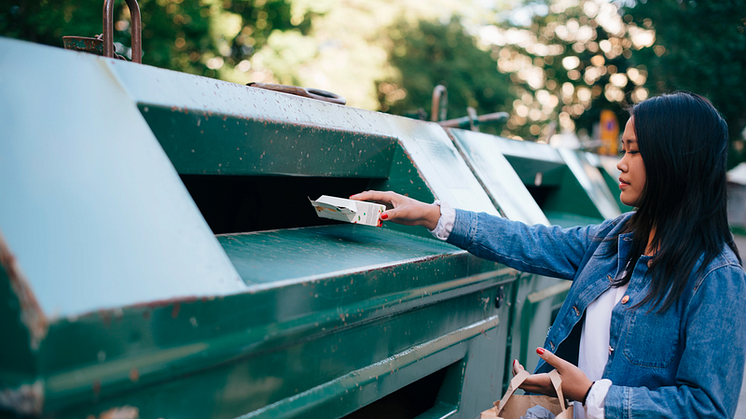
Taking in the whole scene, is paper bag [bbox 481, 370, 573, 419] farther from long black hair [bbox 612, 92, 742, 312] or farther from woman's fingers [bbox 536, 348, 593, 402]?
long black hair [bbox 612, 92, 742, 312]

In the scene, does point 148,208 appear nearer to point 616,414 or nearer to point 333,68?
point 616,414

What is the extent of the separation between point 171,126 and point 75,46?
0.42 m

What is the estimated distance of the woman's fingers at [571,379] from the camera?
1.18 m

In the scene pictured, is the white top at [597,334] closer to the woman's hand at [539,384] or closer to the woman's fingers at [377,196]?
the woman's hand at [539,384]

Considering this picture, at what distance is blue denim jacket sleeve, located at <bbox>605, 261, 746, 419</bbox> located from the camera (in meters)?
1.06

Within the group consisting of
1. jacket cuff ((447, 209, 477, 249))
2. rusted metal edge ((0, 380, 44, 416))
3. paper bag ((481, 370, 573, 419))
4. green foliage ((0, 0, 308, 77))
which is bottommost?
paper bag ((481, 370, 573, 419))

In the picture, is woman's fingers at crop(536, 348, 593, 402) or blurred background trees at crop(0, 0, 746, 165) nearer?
woman's fingers at crop(536, 348, 593, 402)

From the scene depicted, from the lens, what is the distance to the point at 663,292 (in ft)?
3.84

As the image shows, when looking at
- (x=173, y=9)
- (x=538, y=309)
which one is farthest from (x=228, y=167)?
(x=173, y=9)

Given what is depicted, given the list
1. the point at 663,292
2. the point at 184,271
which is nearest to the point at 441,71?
the point at 663,292

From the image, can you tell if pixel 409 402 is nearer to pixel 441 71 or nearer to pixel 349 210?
pixel 349 210

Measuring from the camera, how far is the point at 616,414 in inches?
44.0

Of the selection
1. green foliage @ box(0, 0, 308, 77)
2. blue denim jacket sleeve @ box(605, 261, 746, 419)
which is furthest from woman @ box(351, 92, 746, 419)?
green foliage @ box(0, 0, 308, 77)

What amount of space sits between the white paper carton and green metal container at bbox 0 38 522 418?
0.08 metres
